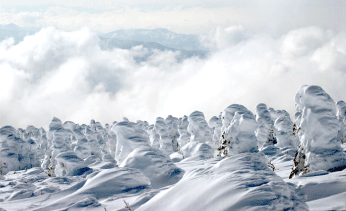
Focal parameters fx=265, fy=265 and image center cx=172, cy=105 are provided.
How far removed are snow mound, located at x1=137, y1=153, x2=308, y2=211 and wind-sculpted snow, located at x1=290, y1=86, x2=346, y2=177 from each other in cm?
621

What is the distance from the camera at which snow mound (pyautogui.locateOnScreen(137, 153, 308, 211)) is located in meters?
4.08

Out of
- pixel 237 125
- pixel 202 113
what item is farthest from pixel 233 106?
pixel 202 113

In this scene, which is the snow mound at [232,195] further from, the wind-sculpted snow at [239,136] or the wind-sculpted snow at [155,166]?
the wind-sculpted snow at [239,136]

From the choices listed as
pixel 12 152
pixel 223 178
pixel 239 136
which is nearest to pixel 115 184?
pixel 223 178

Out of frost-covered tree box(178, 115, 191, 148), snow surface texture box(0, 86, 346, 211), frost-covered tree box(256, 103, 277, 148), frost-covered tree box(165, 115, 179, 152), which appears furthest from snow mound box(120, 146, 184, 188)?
frost-covered tree box(178, 115, 191, 148)

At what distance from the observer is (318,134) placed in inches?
403

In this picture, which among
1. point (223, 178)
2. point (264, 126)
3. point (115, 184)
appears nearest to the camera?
point (223, 178)

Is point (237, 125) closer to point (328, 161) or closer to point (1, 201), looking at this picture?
point (328, 161)

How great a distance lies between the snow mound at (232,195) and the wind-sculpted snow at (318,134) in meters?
6.21

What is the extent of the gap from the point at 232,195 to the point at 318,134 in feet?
24.6

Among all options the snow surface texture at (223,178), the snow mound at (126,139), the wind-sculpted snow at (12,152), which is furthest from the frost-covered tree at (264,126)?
the wind-sculpted snow at (12,152)

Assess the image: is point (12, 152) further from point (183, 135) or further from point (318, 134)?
point (318, 134)

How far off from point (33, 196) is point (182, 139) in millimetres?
33196

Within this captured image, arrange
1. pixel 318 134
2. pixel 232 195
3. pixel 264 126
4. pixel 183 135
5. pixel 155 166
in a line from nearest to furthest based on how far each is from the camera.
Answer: pixel 232 195, pixel 318 134, pixel 155 166, pixel 264 126, pixel 183 135
